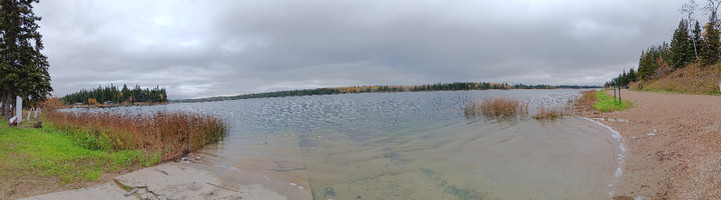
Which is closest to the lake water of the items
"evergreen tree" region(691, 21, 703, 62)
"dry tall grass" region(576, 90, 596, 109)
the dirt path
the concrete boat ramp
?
the concrete boat ramp

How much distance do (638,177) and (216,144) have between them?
1711 cm

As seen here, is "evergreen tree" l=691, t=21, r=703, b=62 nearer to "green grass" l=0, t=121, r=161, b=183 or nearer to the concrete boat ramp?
the concrete boat ramp

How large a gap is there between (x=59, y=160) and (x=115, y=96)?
164 meters

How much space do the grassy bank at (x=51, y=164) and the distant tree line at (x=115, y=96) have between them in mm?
155388

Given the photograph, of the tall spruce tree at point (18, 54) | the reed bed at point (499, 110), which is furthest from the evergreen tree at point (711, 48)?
the tall spruce tree at point (18, 54)

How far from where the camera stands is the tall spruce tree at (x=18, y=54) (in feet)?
63.7

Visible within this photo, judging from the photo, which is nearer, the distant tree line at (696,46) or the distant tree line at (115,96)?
the distant tree line at (696,46)

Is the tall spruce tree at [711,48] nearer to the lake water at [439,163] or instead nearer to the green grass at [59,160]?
the lake water at [439,163]

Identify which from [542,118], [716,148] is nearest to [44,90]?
[716,148]

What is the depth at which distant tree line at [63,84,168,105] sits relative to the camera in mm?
129500

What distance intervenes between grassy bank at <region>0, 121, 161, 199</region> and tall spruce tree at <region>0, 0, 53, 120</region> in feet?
42.3

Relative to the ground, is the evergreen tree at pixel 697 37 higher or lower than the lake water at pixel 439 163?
higher

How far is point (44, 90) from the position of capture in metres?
22.1

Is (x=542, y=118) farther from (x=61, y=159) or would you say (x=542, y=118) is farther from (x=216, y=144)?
(x=61, y=159)
